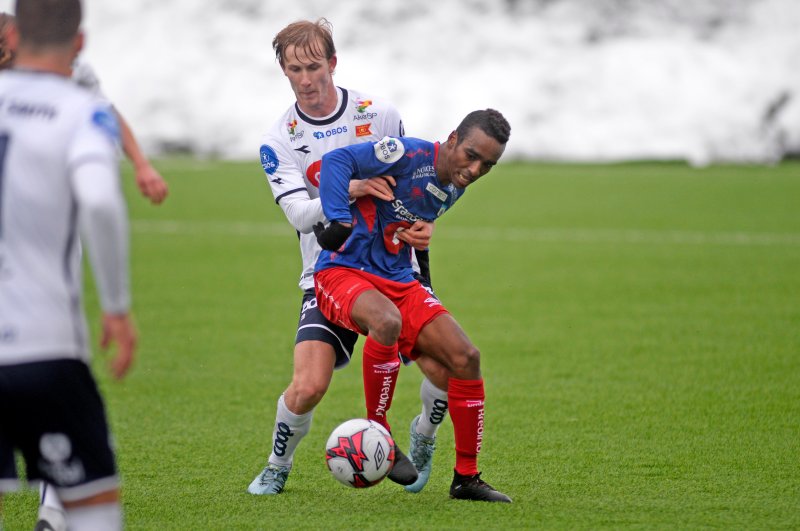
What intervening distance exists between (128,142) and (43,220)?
1225 millimetres

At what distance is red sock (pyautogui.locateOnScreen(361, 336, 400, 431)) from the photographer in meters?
5.34

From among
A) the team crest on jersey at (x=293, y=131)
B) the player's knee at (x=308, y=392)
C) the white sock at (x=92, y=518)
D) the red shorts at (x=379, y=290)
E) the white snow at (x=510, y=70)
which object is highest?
the team crest on jersey at (x=293, y=131)

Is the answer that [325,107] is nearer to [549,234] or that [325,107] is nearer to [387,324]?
[387,324]

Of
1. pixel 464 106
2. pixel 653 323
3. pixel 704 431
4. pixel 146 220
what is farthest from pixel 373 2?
pixel 704 431

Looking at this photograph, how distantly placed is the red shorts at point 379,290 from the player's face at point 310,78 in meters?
0.88

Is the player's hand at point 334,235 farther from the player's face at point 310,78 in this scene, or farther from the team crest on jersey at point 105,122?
the team crest on jersey at point 105,122

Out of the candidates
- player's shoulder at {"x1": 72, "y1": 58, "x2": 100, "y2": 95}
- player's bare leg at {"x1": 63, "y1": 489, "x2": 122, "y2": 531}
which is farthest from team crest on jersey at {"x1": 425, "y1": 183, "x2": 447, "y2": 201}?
player's bare leg at {"x1": 63, "y1": 489, "x2": 122, "y2": 531}

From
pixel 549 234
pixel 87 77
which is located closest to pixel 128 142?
pixel 87 77

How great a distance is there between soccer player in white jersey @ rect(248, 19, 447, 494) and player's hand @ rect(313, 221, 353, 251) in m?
0.19

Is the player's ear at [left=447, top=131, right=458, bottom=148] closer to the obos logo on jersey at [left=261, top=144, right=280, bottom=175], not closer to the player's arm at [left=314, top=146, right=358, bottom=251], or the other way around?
the player's arm at [left=314, top=146, right=358, bottom=251]

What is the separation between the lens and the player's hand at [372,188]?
536 cm

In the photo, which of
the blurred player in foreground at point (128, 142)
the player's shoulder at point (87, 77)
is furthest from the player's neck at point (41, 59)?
the player's shoulder at point (87, 77)

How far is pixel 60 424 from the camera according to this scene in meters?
3.28

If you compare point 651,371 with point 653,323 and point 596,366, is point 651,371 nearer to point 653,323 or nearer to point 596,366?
point 596,366
